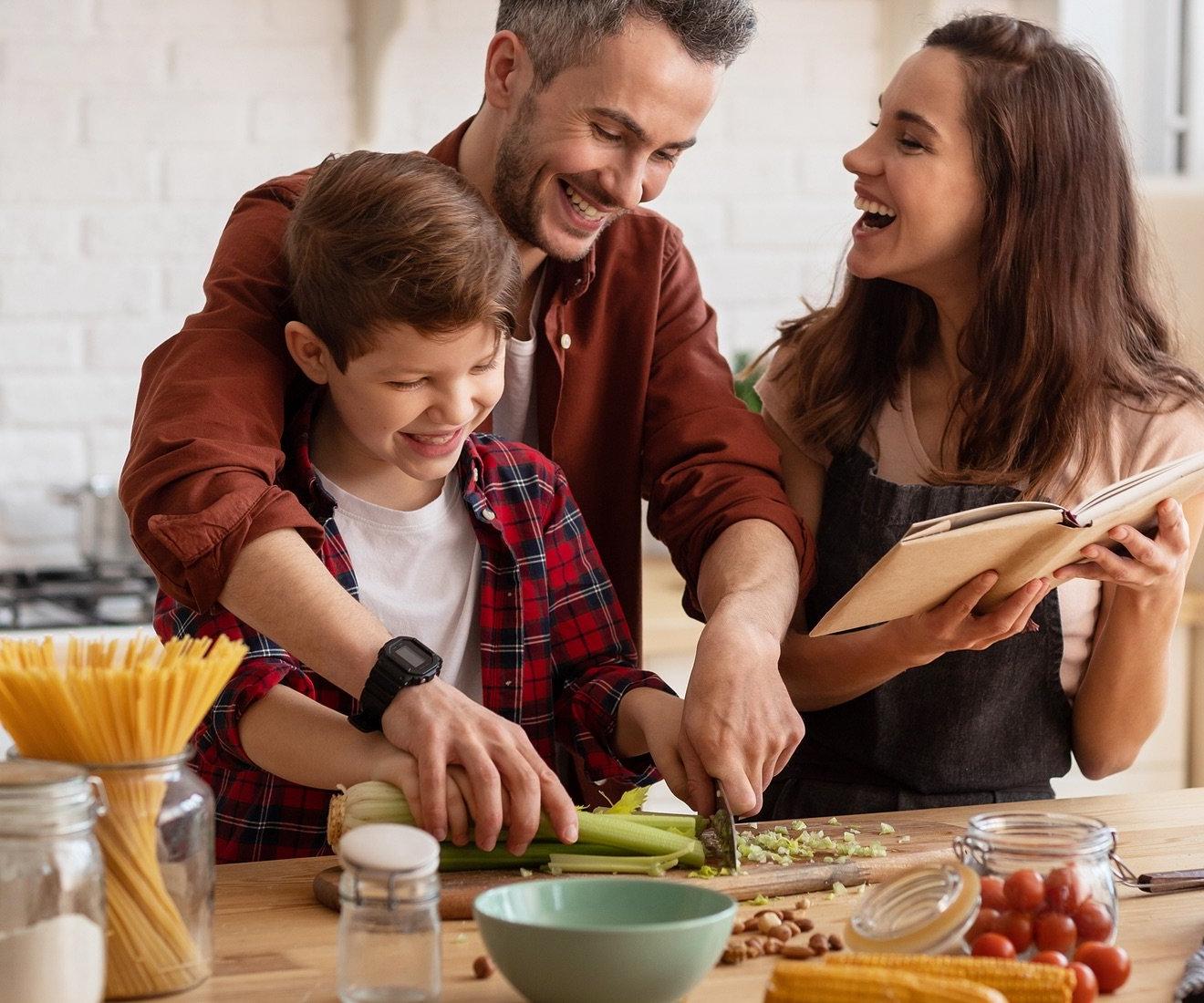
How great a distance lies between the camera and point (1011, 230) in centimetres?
190

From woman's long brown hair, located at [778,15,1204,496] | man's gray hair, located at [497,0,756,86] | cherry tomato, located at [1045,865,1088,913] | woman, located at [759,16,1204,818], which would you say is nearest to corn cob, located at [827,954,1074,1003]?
cherry tomato, located at [1045,865,1088,913]

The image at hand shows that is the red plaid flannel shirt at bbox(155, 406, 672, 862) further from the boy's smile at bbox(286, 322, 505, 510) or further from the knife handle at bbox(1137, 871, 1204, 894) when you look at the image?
the knife handle at bbox(1137, 871, 1204, 894)

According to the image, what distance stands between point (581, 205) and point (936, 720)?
76 cm

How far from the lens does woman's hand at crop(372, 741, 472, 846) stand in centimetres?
129

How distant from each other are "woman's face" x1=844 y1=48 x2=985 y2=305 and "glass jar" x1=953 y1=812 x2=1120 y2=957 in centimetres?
94

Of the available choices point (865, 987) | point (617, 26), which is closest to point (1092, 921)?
point (865, 987)

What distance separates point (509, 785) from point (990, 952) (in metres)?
0.42

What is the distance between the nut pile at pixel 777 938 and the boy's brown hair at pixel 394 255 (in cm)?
63

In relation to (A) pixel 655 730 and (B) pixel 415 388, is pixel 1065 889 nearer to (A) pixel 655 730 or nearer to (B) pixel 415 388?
(A) pixel 655 730

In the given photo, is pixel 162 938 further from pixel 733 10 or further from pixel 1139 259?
pixel 1139 259

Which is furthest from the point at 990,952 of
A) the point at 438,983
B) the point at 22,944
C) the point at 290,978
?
the point at 22,944

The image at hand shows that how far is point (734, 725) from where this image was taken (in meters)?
1.41

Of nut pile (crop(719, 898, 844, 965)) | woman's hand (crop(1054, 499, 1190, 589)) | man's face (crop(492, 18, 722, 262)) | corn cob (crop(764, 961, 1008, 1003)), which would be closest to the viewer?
corn cob (crop(764, 961, 1008, 1003))

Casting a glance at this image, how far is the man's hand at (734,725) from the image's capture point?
139cm
